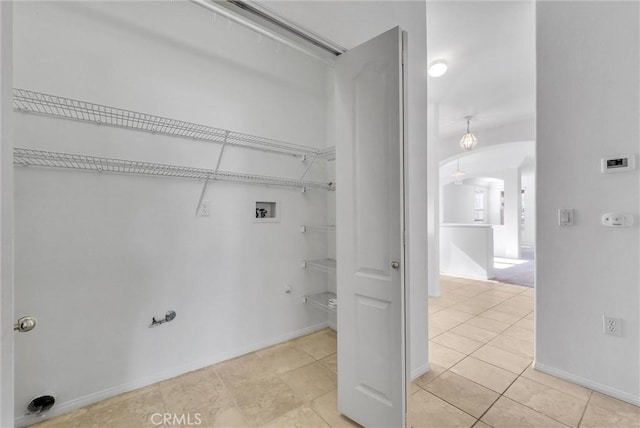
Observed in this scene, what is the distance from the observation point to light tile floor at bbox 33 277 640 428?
1.55 meters

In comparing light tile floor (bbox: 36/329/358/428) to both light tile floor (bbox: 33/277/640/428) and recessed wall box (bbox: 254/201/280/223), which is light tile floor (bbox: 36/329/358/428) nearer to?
light tile floor (bbox: 33/277/640/428)

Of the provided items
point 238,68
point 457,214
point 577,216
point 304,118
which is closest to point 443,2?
point 304,118

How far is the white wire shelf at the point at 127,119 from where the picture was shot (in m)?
1.54

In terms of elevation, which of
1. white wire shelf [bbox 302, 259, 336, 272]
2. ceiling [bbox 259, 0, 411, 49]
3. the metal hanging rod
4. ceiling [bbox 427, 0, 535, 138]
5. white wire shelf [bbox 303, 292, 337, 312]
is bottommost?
white wire shelf [bbox 303, 292, 337, 312]

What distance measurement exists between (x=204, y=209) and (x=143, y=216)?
16.5 inches

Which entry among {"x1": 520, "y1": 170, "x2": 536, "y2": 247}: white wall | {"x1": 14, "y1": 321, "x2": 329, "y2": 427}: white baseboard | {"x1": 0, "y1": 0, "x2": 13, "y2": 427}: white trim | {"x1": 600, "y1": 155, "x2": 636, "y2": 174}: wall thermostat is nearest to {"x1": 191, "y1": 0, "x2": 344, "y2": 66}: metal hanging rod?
{"x1": 0, "y1": 0, "x2": 13, "y2": 427}: white trim

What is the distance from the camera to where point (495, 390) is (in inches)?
71.2

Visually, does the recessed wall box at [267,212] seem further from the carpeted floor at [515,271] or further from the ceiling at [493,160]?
the ceiling at [493,160]

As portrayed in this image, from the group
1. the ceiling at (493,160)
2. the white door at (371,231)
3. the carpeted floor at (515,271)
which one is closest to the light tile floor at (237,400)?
the white door at (371,231)

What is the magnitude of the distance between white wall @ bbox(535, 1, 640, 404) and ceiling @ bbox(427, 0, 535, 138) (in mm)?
537

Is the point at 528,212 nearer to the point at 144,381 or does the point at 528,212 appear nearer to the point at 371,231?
the point at 371,231

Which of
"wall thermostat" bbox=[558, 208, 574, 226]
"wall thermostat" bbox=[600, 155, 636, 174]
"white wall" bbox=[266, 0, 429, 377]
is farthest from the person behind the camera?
"wall thermostat" bbox=[558, 208, 574, 226]

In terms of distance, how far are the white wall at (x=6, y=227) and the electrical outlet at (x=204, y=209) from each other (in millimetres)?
1491

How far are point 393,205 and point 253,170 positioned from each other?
4.92ft
